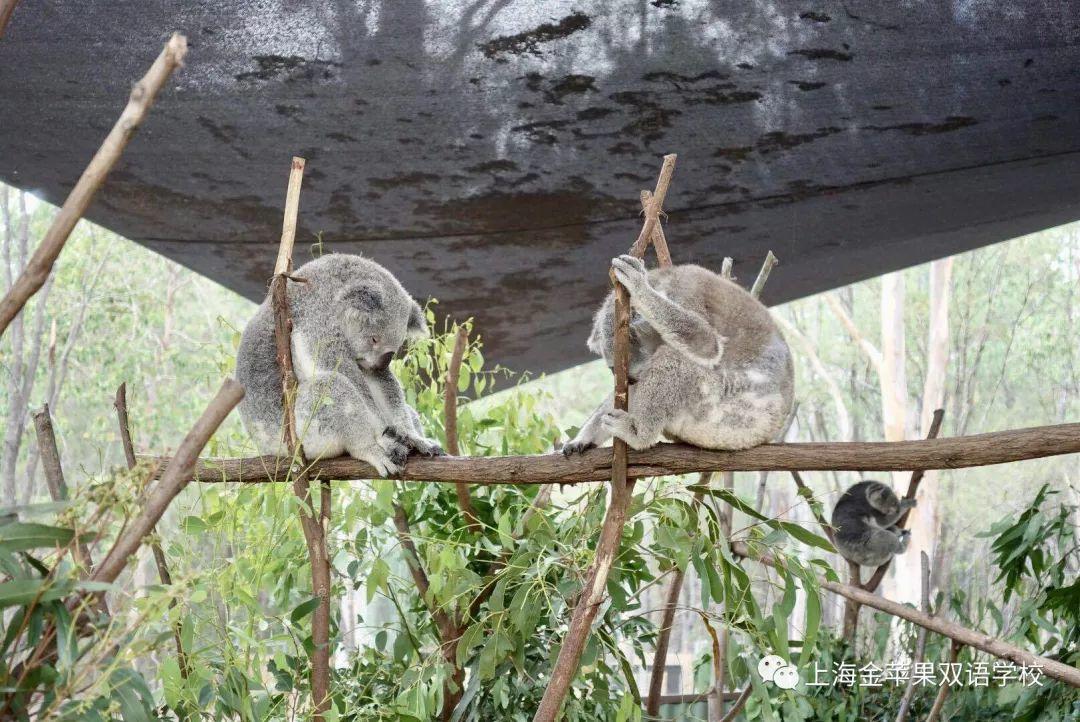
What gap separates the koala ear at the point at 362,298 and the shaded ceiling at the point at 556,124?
93cm

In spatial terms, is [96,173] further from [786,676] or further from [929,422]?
[929,422]

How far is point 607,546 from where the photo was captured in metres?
2.34

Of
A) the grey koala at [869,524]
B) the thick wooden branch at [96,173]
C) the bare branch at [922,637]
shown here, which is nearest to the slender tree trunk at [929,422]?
the grey koala at [869,524]

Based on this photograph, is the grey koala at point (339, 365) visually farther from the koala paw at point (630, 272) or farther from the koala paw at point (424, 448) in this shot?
the koala paw at point (630, 272)

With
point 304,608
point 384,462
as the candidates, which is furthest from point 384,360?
point 304,608

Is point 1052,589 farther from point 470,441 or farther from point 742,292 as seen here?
point 470,441

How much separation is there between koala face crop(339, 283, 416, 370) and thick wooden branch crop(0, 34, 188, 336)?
1.70 m

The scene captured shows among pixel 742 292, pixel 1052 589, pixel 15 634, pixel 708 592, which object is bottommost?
pixel 1052 589

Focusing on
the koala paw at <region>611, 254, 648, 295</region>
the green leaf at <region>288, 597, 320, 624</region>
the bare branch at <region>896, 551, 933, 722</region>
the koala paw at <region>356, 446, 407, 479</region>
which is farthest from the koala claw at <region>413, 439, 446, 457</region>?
the bare branch at <region>896, 551, 933, 722</region>

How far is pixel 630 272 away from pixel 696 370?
34cm

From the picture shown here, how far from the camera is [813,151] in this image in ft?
12.6

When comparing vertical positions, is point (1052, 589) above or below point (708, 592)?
below

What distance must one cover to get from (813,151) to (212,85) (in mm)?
2101

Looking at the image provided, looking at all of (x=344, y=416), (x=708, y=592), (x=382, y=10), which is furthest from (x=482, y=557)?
(x=382, y=10)
